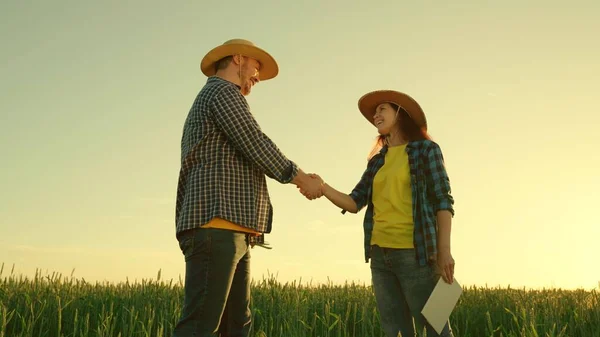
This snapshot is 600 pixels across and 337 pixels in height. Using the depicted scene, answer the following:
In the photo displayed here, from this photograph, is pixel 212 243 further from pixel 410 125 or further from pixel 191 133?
pixel 410 125

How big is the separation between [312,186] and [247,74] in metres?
1.03

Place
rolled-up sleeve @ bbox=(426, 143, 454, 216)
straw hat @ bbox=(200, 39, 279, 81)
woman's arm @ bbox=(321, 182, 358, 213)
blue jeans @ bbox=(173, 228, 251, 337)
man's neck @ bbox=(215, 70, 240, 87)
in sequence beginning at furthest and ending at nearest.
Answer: woman's arm @ bbox=(321, 182, 358, 213), straw hat @ bbox=(200, 39, 279, 81), man's neck @ bbox=(215, 70, 240, 87), rolled-up sleeve @ bbox=(426, 143, 454, 216), blue jeans @ bbox=(173, 228, 251, 337)

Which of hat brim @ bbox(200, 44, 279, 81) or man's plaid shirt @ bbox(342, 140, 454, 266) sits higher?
hat brim @ bbox(200, 44, 279, 81)

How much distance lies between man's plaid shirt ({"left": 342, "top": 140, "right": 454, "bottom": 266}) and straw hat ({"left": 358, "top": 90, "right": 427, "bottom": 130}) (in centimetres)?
33

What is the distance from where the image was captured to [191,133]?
156 inches

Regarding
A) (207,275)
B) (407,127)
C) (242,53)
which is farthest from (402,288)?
(242,53)

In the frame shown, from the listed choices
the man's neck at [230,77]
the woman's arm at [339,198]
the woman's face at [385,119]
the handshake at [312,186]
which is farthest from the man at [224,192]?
the woman's face at [385,119]

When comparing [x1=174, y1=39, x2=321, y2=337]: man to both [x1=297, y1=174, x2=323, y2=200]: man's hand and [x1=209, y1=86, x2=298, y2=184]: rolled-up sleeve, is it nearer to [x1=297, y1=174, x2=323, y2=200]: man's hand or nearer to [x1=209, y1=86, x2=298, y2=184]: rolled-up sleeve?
[x1=209, y1=86, x2=298, y2=184]: rolled-up sleeve

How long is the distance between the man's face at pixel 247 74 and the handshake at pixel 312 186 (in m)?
0.82

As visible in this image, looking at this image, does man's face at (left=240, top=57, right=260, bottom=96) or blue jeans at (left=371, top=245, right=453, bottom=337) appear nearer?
blue jeans at (left=371, top=245, right=453, bottom=337)

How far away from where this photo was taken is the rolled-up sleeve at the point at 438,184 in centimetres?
409

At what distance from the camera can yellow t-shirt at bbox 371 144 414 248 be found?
4.06 metres

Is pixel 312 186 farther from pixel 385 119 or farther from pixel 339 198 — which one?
pixel 385 119

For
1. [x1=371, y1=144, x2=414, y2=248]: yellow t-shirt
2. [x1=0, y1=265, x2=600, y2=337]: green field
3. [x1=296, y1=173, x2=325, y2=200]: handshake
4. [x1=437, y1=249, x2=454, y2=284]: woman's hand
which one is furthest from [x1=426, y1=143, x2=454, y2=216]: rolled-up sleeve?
[x1=0, y1=265, x2=600, y2=337]: green field
